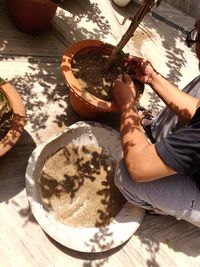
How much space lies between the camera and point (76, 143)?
3223 millimetres

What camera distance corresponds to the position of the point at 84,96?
3100 millimetres

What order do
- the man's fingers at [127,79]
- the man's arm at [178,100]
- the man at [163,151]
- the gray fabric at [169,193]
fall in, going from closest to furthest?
the man at [163,151] → the gray fabric at [169,193] → the man's arm at [178,100] → the man's fingers at [127,79]

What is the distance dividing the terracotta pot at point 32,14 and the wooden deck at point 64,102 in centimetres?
9

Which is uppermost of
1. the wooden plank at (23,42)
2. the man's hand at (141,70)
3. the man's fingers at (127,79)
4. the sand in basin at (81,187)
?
the man's hand at (141,70)

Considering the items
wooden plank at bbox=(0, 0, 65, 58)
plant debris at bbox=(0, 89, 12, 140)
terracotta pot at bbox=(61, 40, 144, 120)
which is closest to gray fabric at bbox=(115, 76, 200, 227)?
terracotta pot at bbox=(61, 40, 144, 120)

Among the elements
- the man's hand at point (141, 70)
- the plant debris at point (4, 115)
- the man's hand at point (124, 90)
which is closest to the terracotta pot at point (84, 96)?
the man's hand at point (124, 90)

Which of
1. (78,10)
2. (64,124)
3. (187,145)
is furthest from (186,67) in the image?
(187,145)

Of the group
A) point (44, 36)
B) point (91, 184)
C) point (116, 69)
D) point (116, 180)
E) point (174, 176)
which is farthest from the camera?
point (44, 36)

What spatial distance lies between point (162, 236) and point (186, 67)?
2.17 m

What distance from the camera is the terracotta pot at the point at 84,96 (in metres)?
3.10

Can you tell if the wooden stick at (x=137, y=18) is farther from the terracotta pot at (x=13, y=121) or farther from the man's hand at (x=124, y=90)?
the terracotta pot at (x=13, y=121)

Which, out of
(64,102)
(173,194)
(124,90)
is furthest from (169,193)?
(64,102)

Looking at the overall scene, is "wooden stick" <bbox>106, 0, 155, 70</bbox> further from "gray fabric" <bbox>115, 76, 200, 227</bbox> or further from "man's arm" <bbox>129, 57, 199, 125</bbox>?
"gray fabric" <bbox>115, 76, 200, 227</bbox>

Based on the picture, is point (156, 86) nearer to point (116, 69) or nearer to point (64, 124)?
point (116, 69)
